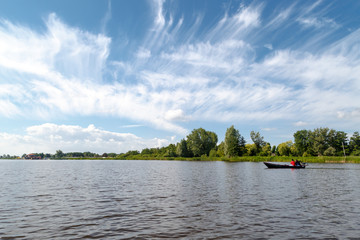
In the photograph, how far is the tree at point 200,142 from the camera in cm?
13800

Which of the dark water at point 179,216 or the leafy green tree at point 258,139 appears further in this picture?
the leafy green tree at point 258,139

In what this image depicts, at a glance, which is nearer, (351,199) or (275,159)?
(351,199)

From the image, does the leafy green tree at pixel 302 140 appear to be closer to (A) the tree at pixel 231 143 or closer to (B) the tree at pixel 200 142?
(A) the tree at pixel 231 143

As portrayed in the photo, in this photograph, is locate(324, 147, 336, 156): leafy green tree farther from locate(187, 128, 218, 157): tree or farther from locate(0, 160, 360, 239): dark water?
locate(0, 160, 360, 239): dark water

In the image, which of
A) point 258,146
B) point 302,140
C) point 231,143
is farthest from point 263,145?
point 231,143

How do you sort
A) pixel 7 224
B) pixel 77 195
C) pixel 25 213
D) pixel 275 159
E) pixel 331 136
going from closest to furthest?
pixel 7 224 → pixel 25 213 → pixel 77 195 → pixel 275 159 → pixel 331 136

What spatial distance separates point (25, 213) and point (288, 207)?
1650 centimetres

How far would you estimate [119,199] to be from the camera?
18438 mm

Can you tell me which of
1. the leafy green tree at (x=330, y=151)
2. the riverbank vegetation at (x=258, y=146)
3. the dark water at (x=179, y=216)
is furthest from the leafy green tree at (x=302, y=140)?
the dark water at (x=179, y=216)

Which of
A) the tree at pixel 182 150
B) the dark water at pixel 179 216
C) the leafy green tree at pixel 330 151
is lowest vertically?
the dark water at pixel 179 216

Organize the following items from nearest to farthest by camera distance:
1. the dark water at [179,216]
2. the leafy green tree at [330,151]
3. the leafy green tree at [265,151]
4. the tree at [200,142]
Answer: the dark water at [179,216]
the leafy green tree at [330,151]
the leafy green tree at [265,151]
the tree at [200,142]

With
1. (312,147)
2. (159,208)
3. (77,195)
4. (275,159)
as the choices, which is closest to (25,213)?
(77,195)

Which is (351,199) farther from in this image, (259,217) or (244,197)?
(259,217)

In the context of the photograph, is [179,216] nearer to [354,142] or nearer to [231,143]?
[231,143]
